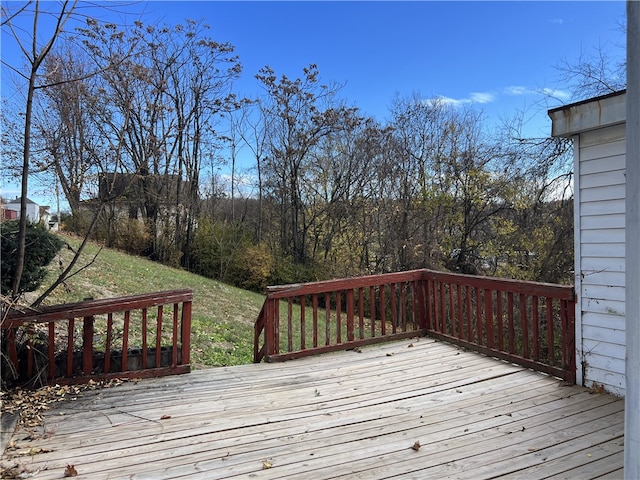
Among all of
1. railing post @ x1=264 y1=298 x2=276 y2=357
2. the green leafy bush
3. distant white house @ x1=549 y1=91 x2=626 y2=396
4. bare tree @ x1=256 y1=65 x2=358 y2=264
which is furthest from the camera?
bare tree @ x1=256 y1=65 x2=358 y2=264

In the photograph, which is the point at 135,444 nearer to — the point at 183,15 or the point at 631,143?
the point at 631,143

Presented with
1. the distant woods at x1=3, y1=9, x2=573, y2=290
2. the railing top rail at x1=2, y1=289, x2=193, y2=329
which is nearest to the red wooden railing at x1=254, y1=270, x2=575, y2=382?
the railing top rail at x1=2, y1=289, x2=193, y2=329

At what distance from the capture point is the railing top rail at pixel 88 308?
316 centimetres

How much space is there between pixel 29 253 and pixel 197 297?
7367 mm

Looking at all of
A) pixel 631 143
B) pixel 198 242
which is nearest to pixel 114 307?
pixel 631 143

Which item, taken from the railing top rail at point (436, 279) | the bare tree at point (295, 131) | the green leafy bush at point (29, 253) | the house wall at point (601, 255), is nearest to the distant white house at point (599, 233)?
the house wall at point (601, 255)

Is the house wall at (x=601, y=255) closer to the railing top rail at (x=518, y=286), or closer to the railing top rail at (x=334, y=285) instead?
the railing top rail at (x=518, y=286)

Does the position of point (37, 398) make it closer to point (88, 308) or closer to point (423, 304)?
point (88, 308)

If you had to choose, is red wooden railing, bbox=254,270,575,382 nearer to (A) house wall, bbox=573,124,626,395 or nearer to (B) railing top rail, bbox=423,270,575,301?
(B) railing top rail, bbox=423,270,575,301

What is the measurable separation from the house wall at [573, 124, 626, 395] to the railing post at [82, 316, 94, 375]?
4023mm

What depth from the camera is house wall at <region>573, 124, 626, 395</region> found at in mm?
3029

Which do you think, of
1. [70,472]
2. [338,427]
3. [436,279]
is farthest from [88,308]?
[436,279]

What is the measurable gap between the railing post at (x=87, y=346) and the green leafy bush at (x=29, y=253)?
727 mm

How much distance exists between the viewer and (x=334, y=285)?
14.6ft
